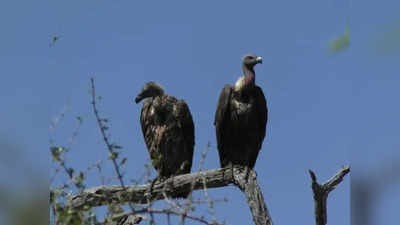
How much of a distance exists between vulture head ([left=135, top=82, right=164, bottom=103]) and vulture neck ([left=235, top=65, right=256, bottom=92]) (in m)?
1.14

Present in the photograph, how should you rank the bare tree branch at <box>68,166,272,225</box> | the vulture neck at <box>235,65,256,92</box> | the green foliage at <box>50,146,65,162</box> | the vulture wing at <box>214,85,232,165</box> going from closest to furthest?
the green foliage at <box>50,146,65,162</box> → the bare tree branch at <box>68,166,272,225</box> → the vulture wing at <box>214,85,232,165</box> → the vulture neck at <box>235,65,256,92</box>

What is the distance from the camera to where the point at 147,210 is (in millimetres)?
3305

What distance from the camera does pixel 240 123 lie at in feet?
28.9

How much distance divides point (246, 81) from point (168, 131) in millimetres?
1163

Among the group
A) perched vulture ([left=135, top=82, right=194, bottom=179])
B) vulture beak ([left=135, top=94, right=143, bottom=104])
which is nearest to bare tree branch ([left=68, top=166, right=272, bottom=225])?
perched vulture ([left=135, top=82, right=194, bottom=179])

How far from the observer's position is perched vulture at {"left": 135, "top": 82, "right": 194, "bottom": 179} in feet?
31.0

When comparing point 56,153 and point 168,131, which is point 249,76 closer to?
point 168,131

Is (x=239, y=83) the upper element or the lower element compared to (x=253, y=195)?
upper

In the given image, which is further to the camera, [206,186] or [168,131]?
[168,131]

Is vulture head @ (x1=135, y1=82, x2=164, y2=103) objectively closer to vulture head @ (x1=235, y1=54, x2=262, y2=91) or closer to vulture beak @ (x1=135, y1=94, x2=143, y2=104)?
vulture beak @ (x1=135, y1=94, x2=143, y2=104)

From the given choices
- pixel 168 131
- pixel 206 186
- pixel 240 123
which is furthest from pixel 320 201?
pixel 168 131
